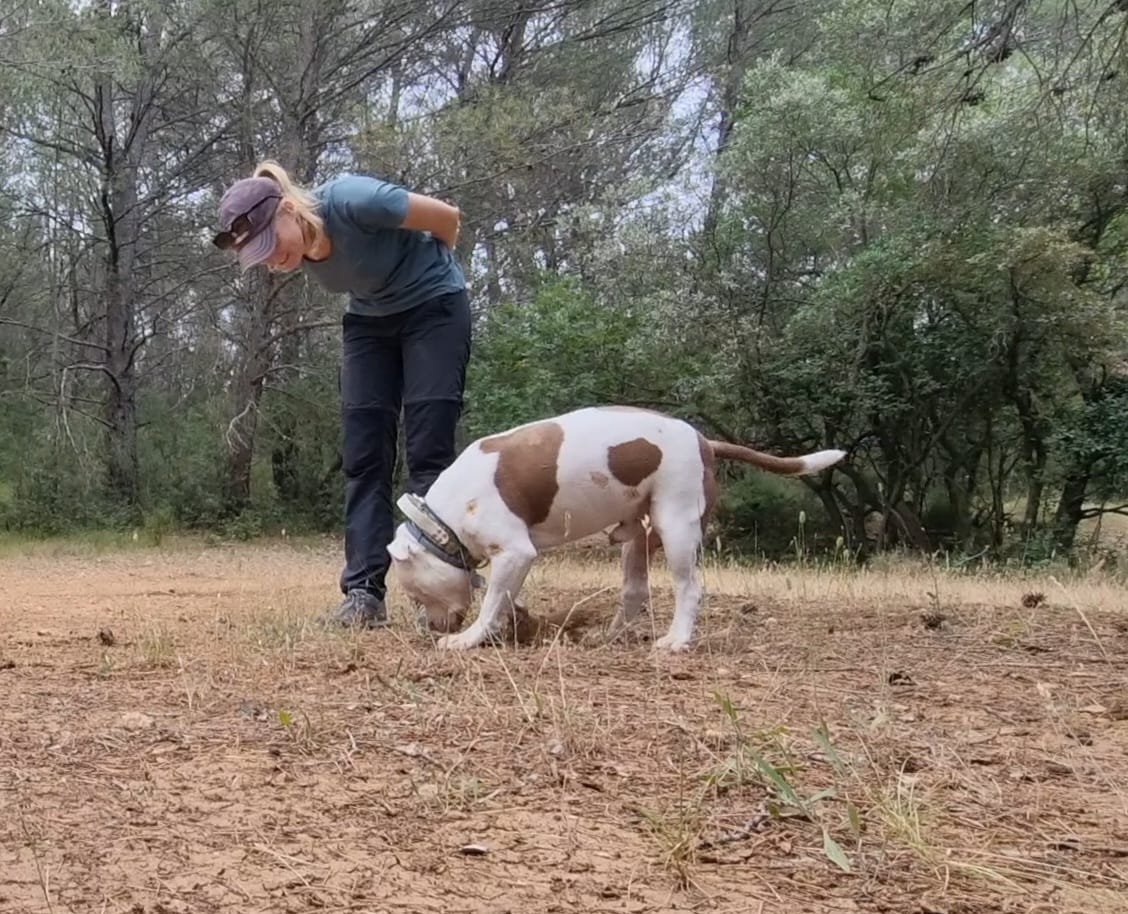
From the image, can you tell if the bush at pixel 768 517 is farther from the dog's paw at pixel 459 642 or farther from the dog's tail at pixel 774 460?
the dog's paw at pixel 459 642

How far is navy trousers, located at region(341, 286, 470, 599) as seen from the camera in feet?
15.0

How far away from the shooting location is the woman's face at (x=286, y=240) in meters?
4.10

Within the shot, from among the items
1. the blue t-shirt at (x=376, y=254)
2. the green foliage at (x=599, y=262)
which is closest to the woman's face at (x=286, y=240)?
the blue t-shirt at (x=376, y=254)

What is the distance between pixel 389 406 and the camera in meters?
4.83

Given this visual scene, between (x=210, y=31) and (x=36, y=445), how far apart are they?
6.33 meters

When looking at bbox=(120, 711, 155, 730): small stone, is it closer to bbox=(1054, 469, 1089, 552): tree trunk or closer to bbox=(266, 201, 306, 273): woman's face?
bbox=(266, 201, 306, 273): woman's face

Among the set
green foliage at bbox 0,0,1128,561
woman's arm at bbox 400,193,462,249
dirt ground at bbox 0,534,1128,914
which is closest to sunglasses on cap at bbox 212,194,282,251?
woman's arm at bbox 400,193,462,249

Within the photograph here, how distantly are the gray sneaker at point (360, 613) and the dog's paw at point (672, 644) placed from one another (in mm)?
1241

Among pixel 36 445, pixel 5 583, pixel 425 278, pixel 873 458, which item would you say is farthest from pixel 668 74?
pixel 425 278

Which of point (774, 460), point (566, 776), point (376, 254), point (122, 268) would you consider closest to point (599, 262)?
point (122, 268)

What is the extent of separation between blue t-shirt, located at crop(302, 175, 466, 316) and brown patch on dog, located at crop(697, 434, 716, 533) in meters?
1.31

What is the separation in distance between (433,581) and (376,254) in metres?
1.36

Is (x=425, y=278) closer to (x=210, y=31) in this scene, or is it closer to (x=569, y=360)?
(x=569, y=360)

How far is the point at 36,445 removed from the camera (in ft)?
50.6
